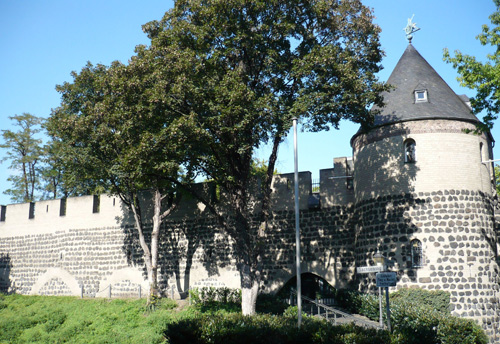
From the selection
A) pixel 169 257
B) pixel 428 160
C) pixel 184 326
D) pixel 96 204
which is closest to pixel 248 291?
pixel 184 326

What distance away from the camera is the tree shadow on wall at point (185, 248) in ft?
76.8

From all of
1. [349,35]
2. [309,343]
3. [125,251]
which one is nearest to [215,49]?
[349,35]

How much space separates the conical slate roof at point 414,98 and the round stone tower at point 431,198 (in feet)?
0.14

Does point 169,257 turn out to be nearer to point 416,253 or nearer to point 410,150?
point 416,253

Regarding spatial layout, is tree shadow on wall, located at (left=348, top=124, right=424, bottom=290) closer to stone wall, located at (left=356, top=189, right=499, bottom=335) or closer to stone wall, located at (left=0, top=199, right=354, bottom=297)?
stone wall, located at (left=356, top=189, right=499, bottom=335)

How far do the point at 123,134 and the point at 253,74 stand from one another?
202 inches

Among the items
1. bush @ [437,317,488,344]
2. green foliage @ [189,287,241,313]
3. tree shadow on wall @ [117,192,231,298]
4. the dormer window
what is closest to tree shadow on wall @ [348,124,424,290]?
the dormer window

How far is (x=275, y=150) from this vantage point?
61.8 ft

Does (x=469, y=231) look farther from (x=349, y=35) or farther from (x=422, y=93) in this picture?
(x=349, y=35)

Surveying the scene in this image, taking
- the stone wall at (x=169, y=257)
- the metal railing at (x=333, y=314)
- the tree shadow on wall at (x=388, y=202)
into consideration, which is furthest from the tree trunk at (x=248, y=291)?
the tree shadow on wall at (x=388, y=202)

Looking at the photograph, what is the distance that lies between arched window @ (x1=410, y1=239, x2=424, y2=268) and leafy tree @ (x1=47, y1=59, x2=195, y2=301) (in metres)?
8.73

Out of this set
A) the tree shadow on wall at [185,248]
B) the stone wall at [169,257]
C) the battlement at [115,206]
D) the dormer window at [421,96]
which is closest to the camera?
the dormer window at [421,96]

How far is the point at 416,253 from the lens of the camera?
18.2 metres

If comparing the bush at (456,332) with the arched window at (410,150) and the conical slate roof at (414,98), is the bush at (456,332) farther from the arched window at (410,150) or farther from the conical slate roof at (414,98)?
the conical slate roof at (414,98)
